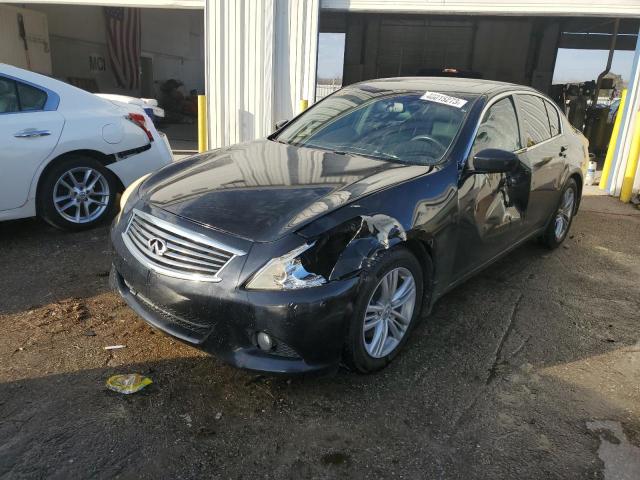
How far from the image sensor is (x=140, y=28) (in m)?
17.8

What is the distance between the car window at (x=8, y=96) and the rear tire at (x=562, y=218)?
493 cm

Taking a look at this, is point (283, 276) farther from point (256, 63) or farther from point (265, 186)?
point (256, 63)

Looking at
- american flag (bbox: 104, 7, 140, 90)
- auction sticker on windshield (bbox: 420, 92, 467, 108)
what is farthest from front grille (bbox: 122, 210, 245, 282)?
american flag (bbox: 104, 7, 140, 90)

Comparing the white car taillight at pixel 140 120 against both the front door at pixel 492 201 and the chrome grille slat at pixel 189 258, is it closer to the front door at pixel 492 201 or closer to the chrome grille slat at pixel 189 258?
the chrome grille slat at pixel 189 258

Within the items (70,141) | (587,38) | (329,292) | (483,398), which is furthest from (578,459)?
(587,38)

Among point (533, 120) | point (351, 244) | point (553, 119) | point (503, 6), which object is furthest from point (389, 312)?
point (503, 6)

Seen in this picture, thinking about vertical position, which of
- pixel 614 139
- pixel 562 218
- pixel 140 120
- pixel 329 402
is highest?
pixel 140 120

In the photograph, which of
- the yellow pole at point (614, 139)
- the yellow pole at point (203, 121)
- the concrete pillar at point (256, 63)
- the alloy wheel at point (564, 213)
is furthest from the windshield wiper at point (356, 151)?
the yellow pole at point (614, 139)

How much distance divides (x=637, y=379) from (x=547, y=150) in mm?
2090

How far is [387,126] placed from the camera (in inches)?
150

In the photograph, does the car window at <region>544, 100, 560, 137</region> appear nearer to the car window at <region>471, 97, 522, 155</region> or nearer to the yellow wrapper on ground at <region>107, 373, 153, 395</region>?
the car window at <region>471, 97, 522, 155</region>

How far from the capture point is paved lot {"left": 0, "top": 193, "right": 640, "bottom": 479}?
7.65 feet

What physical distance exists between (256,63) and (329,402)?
685 centimetres

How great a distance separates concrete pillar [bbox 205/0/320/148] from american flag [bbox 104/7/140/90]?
952 cm
